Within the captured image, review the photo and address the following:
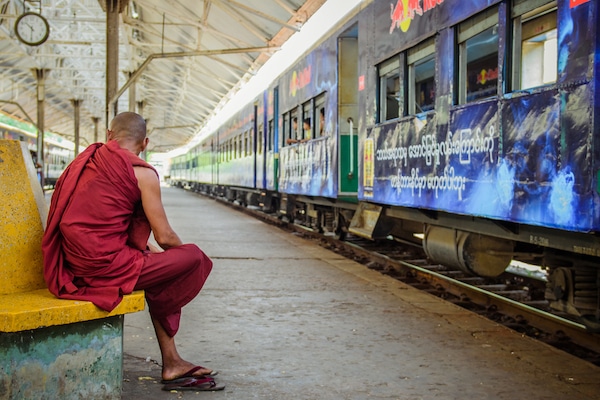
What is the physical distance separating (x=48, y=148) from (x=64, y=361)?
38.8 meters

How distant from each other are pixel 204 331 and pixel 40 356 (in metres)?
1.94

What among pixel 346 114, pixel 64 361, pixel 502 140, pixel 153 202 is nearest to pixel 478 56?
pixel 502 140

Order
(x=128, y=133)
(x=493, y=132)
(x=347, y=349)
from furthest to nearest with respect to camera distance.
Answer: (x=493, y=132), (x=347, y=349), (x=128, y=133)

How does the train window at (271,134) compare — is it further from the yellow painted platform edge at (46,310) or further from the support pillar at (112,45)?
the yellow painted platform edge at (46,310)

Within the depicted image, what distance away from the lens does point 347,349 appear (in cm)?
431

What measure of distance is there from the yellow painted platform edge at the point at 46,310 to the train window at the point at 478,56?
3460mm

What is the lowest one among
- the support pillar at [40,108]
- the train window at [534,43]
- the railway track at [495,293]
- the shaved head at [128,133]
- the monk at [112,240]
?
the railway track at [495,293]

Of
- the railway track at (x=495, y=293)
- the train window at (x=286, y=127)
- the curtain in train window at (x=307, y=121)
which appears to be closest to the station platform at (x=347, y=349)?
the railway track at (x=495, y=293)

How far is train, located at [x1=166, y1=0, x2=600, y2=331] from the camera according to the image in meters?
4.03

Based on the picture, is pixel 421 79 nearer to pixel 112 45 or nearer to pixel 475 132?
pixel 475 132

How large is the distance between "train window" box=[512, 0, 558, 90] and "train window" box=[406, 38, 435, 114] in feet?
5.31

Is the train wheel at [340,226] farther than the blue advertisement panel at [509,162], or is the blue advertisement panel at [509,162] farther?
the train wheel at [340,226]

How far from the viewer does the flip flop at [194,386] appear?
3477 mm

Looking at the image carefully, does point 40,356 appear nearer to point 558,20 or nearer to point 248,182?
point 558,20
